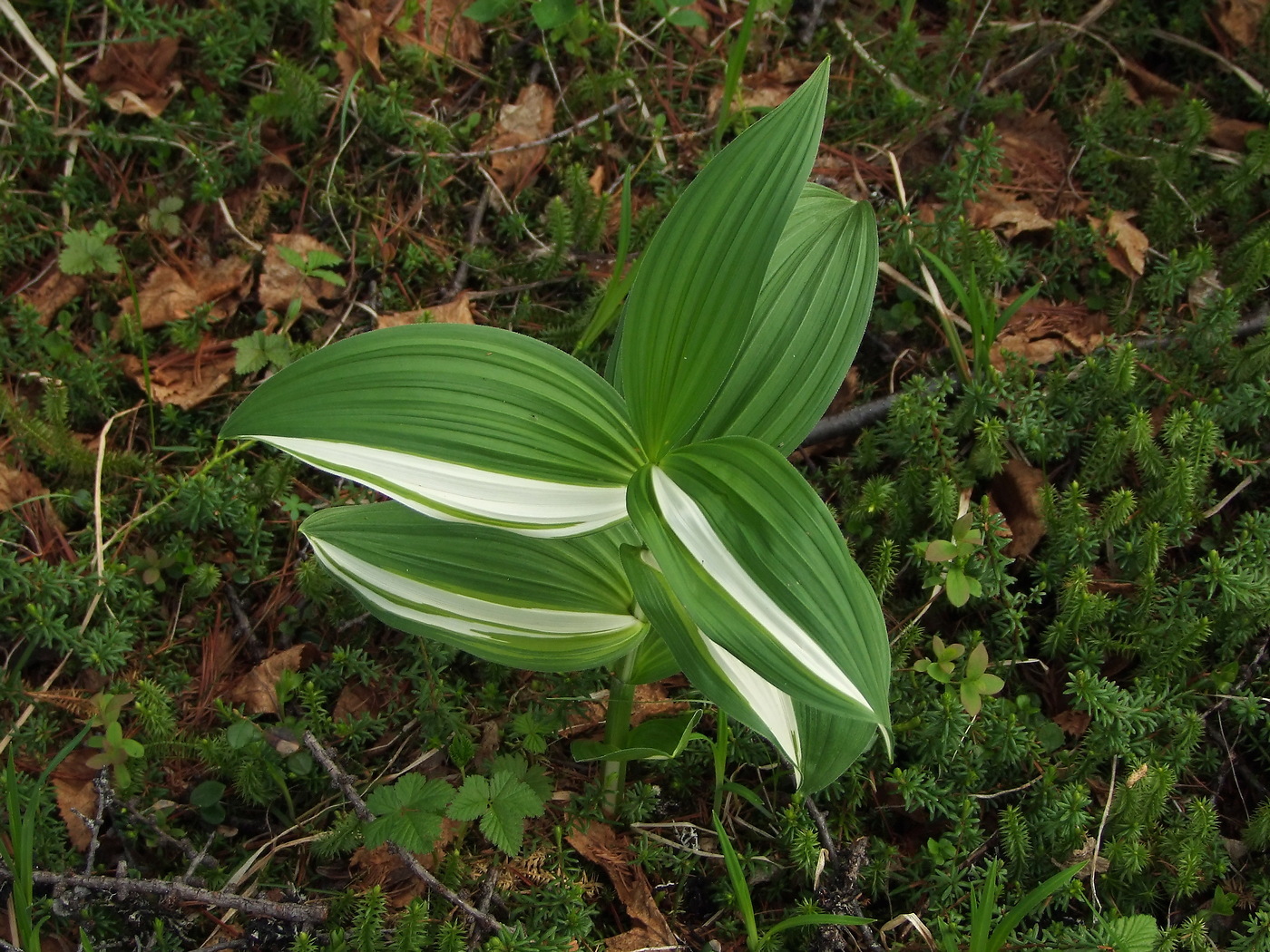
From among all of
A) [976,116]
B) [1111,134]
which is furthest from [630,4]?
[1111,134]

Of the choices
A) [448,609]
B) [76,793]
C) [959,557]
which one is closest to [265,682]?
[76,793]

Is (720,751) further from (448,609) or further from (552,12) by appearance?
(552,12)

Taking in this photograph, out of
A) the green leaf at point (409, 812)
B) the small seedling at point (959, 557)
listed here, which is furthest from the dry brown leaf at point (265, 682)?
the small seedling at point (959, 557)

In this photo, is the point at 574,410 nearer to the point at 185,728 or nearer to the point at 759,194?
the point at 759,194

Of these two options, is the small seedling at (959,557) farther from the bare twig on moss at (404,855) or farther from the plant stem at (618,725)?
the bare twig on moss at (404,855)

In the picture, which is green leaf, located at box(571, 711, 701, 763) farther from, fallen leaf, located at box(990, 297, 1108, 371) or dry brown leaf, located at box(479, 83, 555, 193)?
dry brown leaf, located at box(479, 83, 555, 193)

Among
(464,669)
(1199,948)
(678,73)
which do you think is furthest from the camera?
(678,73)

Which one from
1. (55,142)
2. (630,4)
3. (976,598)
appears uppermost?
(630,4)

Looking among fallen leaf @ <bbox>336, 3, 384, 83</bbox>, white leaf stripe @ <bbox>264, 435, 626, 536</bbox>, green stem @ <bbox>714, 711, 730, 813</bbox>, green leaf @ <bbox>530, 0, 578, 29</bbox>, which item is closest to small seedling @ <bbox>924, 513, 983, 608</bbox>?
green stem @ <bbox>714, 711, 730, 813</bbox>
